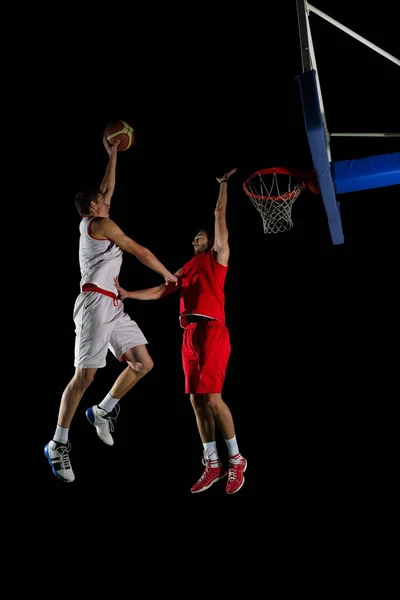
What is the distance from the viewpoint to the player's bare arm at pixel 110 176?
4.83 m

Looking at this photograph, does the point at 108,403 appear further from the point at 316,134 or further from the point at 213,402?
the point at 316,134

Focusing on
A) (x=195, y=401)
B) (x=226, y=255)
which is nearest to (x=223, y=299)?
(x=226, y=255)

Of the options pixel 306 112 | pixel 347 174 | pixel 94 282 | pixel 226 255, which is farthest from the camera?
pixel 226 255

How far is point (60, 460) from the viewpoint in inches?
172

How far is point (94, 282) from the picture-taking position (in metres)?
4.50

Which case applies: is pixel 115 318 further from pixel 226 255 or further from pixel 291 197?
pixel 291 197

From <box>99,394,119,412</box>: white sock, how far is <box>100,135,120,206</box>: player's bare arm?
1538 millimetres

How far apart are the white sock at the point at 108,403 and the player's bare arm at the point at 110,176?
1538 millimetres

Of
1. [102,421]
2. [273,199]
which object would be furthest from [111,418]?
[273,199]

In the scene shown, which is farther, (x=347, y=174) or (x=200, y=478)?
(x=200, y=478)

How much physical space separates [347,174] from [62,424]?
2.67 meters

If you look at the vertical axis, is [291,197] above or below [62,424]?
above

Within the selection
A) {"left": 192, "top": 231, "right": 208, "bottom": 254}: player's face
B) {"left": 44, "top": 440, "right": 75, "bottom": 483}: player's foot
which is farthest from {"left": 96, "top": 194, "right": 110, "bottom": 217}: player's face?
{"left": 44, "top": 440, "right": 75, "bottom": 483}: player's foot

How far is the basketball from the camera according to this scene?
4.97 m
